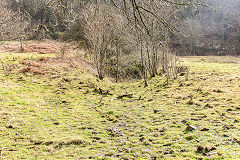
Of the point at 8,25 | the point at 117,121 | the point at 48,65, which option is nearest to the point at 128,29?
the point at 48,65

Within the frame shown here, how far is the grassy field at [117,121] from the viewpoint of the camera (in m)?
4.04

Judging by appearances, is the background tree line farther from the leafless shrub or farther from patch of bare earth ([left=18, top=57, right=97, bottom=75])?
patch of bare earth ([left=18, top=57, right=97, bottom=75])

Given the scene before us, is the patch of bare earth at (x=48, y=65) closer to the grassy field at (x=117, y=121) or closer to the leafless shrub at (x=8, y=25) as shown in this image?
the grassy field at (x=117, y=121)

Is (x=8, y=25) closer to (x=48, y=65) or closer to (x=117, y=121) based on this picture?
(x=48, y=65)

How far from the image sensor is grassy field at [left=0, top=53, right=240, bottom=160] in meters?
4.04

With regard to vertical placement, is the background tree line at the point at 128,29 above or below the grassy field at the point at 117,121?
above

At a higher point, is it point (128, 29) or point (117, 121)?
point (128, 29)

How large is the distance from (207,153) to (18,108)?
6.35 meters

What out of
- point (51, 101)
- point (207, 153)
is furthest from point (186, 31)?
point (207, 153)

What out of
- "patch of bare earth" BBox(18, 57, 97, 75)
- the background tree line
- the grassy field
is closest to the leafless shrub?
the background tree line

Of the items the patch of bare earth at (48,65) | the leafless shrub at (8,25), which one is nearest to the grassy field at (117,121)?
the patch of bare earth at (48,65)

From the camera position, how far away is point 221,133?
14.3 feet

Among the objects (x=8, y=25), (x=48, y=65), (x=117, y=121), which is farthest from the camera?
(x=48, y=65)

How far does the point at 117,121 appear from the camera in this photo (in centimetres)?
643
